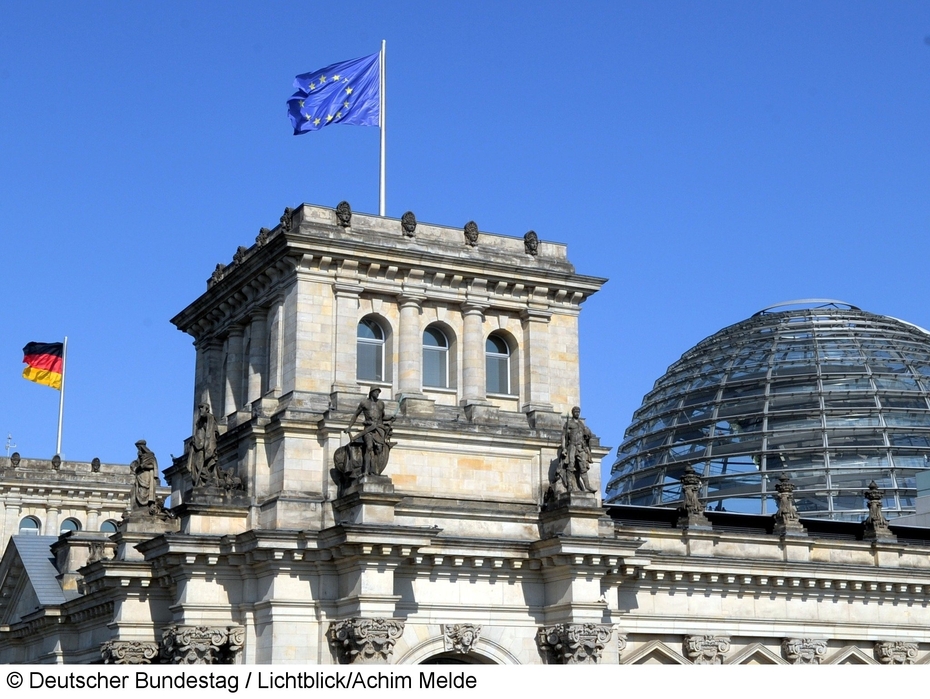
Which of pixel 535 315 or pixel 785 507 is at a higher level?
pixel 535 315

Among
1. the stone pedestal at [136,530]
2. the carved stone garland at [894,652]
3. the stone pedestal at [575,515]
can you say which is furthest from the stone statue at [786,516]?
the stone pedestal at [136,530]

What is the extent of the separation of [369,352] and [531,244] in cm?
698

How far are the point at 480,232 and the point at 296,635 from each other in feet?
49.6

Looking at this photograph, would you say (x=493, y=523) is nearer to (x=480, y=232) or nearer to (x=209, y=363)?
(x=480, y=232)

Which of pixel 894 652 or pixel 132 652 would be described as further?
pixel 894 652

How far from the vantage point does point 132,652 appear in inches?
1705

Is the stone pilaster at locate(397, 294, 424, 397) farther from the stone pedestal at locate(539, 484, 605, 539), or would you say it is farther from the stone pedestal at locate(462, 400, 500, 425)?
the stone pedestal at locate(539, 484, 605, 539)

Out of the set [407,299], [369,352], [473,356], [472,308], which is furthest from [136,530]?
[472,308]

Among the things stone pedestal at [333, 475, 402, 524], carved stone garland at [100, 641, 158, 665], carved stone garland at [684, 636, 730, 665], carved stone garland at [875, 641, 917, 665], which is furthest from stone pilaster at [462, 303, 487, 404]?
carved stone garland at [875, 641, 917, 665]

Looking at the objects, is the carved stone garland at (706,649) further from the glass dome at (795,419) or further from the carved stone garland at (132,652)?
the glass dome at (795,419)

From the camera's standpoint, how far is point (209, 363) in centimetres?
4925

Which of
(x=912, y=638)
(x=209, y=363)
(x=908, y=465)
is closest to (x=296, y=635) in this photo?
(x=209, y=363)

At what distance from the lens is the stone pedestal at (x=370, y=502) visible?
38.3 m

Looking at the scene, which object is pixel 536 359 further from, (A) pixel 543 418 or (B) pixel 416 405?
(B) pixel 416 405
